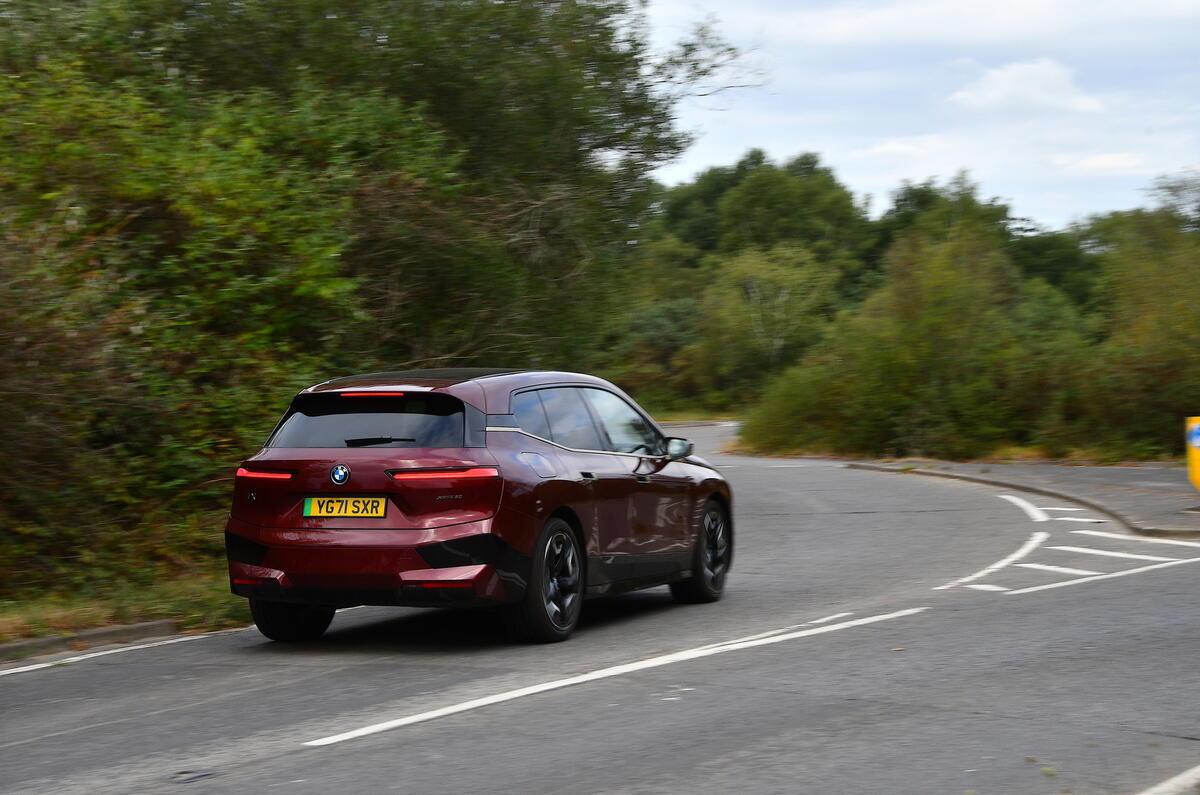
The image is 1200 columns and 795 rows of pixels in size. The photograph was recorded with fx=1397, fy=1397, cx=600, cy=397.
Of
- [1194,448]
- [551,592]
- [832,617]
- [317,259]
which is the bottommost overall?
[832,617]

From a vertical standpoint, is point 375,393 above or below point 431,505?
above

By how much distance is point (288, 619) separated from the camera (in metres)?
8.93

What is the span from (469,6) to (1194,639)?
44.5 ft

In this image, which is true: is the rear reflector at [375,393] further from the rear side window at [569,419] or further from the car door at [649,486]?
the car door at [649,486]

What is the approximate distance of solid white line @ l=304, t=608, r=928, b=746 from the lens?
20.4 feet

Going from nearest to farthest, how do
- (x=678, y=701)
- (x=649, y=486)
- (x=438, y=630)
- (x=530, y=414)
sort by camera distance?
(x=678, y=701) < (x=530, y=414) < (x=438, y=630) < (x=649, y=486)

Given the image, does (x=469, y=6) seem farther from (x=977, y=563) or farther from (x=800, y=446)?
(x=800, y=446)

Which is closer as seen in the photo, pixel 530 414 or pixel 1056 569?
pixel 530 414

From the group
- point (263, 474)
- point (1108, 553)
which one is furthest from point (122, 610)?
point (1108, 553)

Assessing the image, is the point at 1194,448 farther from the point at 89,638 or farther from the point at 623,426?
the point at 89,638

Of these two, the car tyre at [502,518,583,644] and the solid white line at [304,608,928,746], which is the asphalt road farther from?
the car tyre at [502,518,583,644]

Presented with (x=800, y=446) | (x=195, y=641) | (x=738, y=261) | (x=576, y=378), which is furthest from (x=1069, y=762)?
(x=738, y=261)

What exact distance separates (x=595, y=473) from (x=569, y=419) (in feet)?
1.36

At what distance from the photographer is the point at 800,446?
3697 cm
